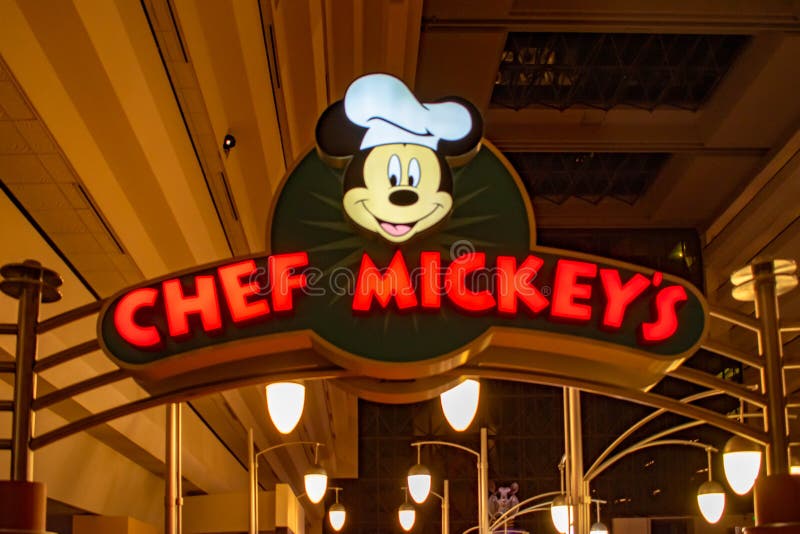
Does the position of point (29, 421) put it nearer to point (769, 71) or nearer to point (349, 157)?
point (349, 157)

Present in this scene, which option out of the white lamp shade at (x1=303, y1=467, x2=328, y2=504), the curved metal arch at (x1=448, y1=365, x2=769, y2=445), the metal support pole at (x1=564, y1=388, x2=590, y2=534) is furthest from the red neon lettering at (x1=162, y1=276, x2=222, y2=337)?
the white lamp shade at (x1=303, y1=467, x2=328, y2=504)

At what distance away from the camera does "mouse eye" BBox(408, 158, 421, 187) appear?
6160 millimetres

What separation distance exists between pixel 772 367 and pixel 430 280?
71.1 inches

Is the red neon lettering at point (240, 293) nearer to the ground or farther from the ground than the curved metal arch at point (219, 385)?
farther from the ground

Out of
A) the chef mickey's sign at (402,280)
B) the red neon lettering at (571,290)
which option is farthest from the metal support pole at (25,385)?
the red neon lettering at (571,290)

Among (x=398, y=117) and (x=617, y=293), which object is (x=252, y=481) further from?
(x=617, y=293)

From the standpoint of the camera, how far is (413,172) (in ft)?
20.3

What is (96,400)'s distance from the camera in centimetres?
1465

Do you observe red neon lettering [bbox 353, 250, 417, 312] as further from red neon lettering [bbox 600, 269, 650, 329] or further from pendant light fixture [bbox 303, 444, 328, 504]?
pendant light fixture [bbox 303, 444, 328, 504]

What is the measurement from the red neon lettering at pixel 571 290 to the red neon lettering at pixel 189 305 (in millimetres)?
1660

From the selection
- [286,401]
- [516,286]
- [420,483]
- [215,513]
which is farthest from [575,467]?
[215,513]

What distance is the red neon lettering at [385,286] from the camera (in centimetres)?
589

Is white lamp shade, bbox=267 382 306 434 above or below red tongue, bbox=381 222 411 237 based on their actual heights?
below

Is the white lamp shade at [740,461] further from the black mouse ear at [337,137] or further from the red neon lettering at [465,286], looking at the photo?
the black mouse ear at [337,137]
